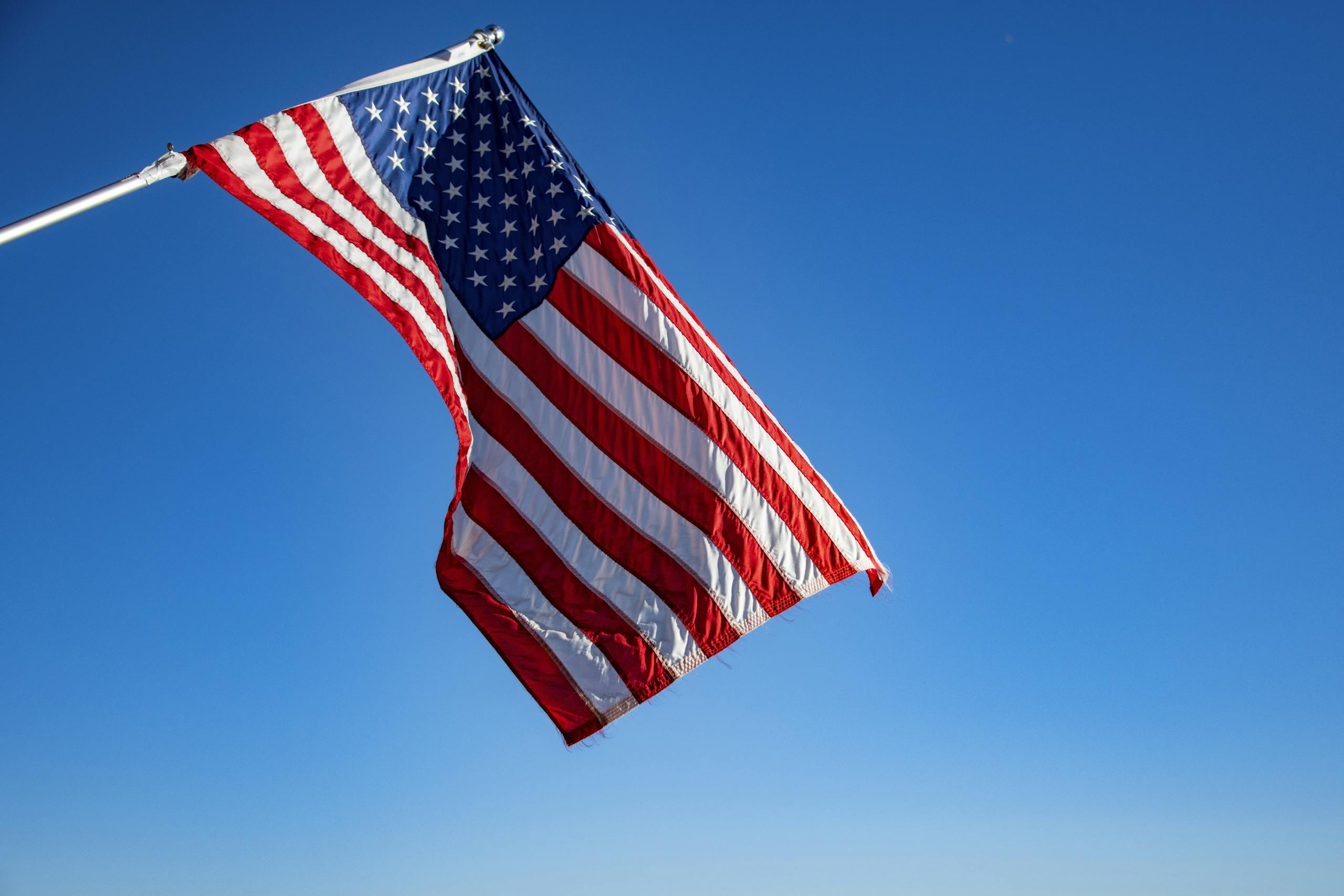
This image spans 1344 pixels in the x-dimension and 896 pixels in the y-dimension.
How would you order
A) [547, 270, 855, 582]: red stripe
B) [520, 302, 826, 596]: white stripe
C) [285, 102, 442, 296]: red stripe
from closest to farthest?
[285, 102, 442, 296]: red stripe < [520, 302, 826, 596]: white stripe < [547, 270, 855, 582]: red stripe

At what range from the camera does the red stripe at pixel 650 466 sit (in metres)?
11.1

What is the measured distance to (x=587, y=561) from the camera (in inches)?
440

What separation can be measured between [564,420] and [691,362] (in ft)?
5.43

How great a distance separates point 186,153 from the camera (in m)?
8.49

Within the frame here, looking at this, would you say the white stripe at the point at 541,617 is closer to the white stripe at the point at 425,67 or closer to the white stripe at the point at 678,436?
the white stripe at the point at 678,436

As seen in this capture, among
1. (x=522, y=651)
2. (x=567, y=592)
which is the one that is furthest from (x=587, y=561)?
(x=522, y=651)

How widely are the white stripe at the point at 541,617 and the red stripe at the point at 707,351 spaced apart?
3264 millimetres

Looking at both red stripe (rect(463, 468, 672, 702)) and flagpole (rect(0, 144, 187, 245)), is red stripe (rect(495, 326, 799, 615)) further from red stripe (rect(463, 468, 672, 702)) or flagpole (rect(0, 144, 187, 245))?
A: flagpole (rect(0, 144, 187, 245))

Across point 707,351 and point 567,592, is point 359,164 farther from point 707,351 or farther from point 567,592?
point 567,592

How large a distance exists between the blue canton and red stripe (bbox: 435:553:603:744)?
A: 9.59 feet

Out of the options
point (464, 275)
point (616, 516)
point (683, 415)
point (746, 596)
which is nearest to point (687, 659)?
point (746, 596)

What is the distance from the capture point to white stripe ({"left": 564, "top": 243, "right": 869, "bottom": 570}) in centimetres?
1142

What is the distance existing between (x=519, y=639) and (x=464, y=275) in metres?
4.25

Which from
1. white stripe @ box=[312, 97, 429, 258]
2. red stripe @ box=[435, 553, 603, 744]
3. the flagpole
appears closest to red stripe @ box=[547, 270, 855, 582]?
white stripe @ box=[312, 97, 429, 258]
